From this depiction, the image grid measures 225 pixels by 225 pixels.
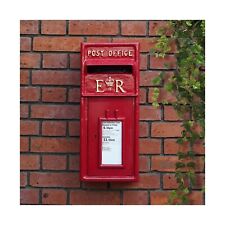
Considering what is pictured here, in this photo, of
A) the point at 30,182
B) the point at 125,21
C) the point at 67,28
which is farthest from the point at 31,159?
the point at 125,21

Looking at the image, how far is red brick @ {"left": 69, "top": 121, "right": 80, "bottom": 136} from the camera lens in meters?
2.45

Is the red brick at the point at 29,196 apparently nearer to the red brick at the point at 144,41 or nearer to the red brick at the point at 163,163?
the red brick at the point at 163,163

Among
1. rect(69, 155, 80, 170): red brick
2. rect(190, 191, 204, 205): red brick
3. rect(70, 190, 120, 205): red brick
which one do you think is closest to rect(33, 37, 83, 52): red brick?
rect(69, 155, 80, 170): red brick

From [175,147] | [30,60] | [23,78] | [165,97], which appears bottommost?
[175,147]

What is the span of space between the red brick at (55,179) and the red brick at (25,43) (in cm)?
70

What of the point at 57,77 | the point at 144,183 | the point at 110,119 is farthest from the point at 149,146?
the point at 57,77

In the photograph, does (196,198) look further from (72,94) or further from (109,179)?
(72,94)

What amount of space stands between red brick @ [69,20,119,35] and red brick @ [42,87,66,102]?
334mm

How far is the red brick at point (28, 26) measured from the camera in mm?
2461

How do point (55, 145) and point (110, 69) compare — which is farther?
point (55, 145)

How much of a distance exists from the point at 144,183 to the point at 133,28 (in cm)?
87

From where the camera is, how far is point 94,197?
8.07ft

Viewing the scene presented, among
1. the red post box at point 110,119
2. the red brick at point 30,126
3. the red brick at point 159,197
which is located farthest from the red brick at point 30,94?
the red brick at point 159,197

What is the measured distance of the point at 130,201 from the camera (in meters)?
2.46
